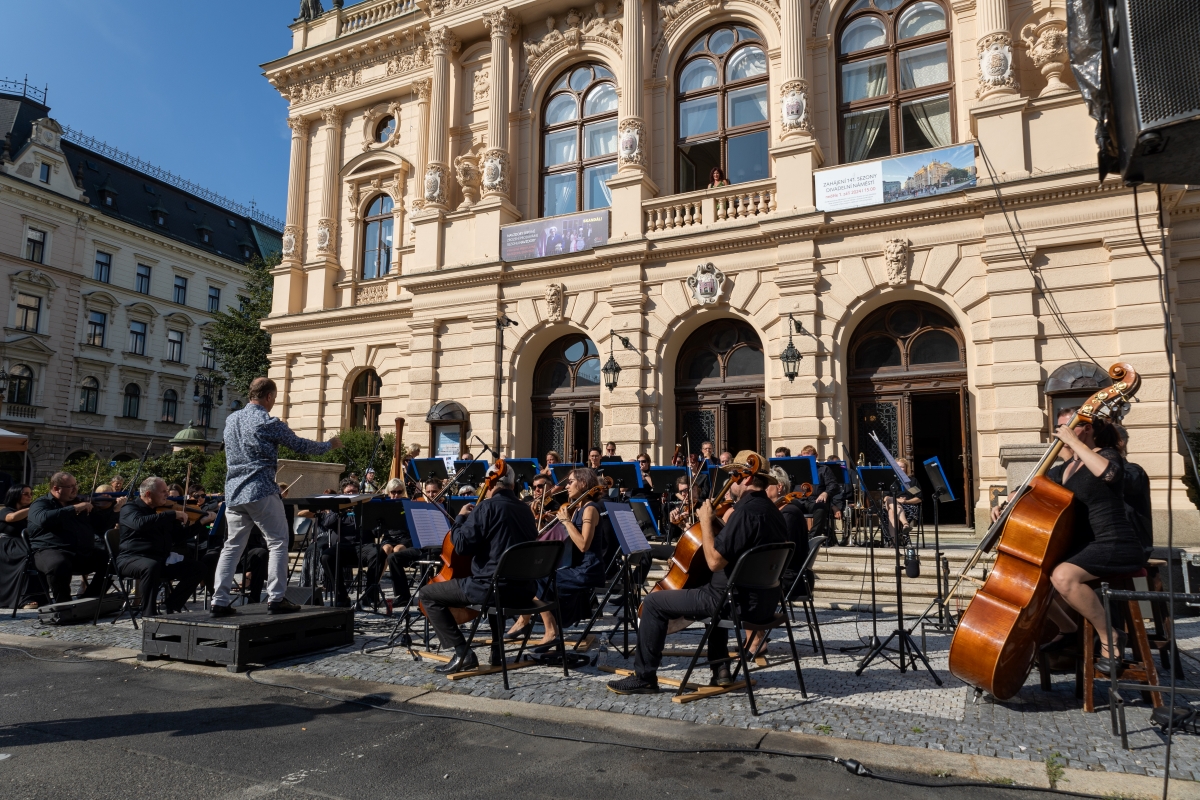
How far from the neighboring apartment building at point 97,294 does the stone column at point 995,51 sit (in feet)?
110

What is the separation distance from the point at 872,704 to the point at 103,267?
4905 cm

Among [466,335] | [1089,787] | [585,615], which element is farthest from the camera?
[466,335]

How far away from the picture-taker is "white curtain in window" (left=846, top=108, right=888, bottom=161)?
1705 cm

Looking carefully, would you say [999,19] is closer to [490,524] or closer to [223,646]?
[490,524]

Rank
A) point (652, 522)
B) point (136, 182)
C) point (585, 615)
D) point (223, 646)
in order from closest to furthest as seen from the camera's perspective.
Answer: point (223, 646)
point (585, 615)
point (652, 522)
point (136, 182)

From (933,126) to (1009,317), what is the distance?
4.96 m

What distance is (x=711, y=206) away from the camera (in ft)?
56.7

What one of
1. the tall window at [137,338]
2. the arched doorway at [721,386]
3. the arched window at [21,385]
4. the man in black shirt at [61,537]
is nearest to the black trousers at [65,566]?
the man in black shirt at [61,537]

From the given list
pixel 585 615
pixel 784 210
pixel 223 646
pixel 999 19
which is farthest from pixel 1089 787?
pixel 999 19

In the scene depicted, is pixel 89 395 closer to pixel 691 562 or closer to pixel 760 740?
pixel 691 562

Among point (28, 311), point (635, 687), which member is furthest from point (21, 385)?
point (635, 687)

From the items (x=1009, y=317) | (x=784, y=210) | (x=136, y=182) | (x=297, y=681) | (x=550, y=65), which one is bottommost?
(x=297, y=681)

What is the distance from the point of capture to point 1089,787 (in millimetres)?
3951

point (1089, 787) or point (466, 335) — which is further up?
point (466, 335)
